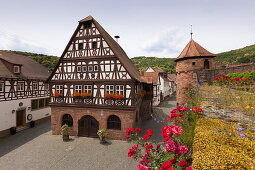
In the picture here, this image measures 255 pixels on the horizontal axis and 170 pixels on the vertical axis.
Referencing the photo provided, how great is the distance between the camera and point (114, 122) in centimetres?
1092

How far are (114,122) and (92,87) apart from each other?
12.9 feet

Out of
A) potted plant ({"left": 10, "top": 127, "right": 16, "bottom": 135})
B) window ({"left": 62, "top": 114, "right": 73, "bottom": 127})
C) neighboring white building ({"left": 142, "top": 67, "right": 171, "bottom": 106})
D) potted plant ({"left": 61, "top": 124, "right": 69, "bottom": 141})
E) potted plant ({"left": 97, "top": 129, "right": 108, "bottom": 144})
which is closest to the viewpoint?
potted plant ({"left": 97, "top": 129, "right": 108, "bottom": 144})

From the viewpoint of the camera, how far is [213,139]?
2162 millimetres

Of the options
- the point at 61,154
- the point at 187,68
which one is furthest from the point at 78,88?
the point at 187,68

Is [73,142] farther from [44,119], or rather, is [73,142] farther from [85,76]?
[44,119]

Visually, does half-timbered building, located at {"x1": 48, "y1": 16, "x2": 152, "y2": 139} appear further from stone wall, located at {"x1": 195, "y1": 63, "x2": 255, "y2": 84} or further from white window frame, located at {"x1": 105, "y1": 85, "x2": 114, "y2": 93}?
stone wall, located at {"x1": 195, "y1": 63, "x2": 255, "y2": 84}

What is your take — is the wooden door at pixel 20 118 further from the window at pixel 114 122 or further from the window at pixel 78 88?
the window at pixel 114 122

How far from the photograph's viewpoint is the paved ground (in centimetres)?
739

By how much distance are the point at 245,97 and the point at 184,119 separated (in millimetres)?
2153

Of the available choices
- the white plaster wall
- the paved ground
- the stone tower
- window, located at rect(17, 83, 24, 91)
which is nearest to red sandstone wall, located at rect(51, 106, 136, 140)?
the paved ground

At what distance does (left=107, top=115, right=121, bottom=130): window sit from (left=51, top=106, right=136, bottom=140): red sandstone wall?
11.5 inches

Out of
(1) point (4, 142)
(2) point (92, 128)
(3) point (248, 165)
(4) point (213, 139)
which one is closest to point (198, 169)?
(3) point (248, 165)

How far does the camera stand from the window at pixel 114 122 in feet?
35.7

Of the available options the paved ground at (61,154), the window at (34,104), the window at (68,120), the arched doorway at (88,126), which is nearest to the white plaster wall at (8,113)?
the window at (34,104)
